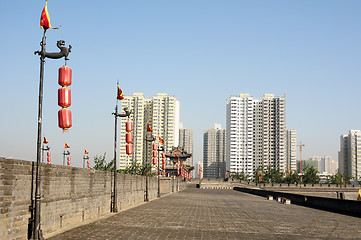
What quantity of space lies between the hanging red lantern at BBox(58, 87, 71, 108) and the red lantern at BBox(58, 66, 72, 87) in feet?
0.69

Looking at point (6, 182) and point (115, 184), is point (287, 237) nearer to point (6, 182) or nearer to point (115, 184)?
point (6, 182)

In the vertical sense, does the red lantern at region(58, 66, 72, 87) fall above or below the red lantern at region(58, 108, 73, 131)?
above

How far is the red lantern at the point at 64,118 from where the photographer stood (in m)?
13.3

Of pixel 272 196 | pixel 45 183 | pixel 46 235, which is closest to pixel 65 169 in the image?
pixel 45 183

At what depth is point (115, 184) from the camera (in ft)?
82.8

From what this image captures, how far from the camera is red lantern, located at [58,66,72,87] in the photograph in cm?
1354

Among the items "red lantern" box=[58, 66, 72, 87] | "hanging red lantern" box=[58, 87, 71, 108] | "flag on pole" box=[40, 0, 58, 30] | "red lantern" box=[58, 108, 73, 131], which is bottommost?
"red lantern" box=[58, 108, 73, 131]

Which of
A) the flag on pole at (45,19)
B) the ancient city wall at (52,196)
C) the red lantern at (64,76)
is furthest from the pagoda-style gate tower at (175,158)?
the flag on pole at (45,19)

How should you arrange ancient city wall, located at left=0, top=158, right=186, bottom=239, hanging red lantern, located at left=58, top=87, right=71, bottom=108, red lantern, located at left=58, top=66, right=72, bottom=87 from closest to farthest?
ancient city wall, located at left=0, top=158, right=186, bottom=239 < hanging red lantern, located at left=58, top=87, right=71, bottom=108 < red lantern, located at left=58, top=66, right=72, bottom=87

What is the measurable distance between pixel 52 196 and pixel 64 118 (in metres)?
3.40

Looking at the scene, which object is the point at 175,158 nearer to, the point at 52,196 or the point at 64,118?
the point at 52,196

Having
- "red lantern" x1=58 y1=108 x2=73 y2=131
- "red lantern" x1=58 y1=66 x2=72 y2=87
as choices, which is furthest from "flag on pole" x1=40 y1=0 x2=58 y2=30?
"red lantern" x1=58 y1=108 x2=73 y2=131

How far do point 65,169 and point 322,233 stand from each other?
10.3 metres

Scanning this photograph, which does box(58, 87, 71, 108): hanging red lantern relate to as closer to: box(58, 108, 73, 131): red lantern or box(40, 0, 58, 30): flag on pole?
box(58, 108, 73, 131): red lantern
